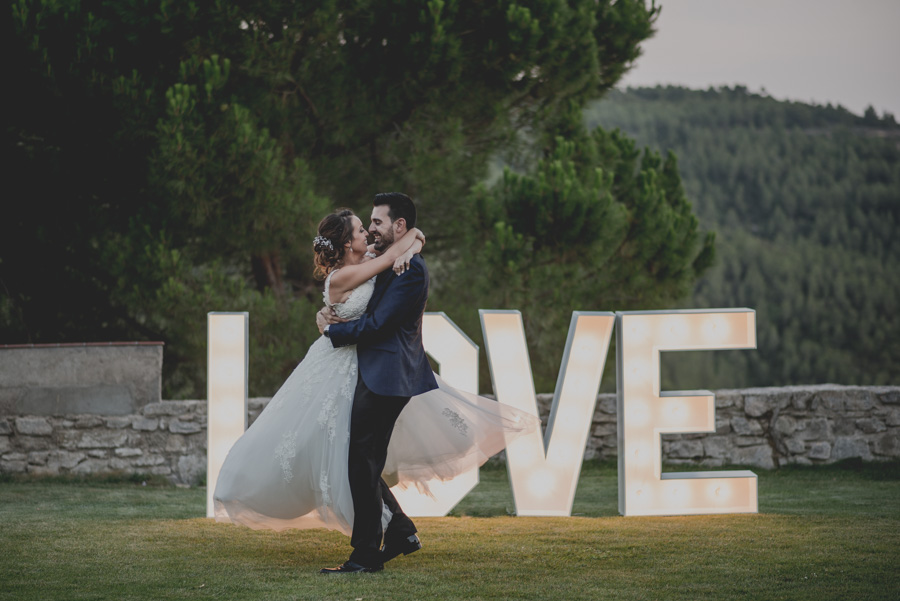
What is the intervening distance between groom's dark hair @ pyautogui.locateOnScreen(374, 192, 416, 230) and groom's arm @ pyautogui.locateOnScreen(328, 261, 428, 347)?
26cm

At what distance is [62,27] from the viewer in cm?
958

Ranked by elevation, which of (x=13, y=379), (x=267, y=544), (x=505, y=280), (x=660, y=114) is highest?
(x=660, y=114)

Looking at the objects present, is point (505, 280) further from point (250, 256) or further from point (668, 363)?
point (668, 363)

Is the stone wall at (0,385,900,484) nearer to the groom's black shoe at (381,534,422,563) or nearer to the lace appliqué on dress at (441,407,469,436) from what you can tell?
the lace appliqué on dress at (441,407,469,436)

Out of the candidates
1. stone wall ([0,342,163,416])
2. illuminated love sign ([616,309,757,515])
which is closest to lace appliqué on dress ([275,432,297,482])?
illuminated love sign ([616,309,757,515])

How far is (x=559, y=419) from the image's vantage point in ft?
20.1

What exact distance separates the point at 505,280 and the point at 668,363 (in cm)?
2148

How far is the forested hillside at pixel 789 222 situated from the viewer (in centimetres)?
3288

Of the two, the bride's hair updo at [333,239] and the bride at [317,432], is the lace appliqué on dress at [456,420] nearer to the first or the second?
the bride at [317,432]

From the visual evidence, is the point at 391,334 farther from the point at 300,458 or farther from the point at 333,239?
the point at 300,458

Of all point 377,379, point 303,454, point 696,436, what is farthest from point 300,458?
point 696,436

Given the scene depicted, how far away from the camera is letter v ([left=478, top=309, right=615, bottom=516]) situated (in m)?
6.09

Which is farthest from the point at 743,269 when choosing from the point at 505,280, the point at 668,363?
the point at 505,280

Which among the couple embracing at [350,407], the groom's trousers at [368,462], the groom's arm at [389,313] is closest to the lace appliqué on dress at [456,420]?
the couple embracing at [350,407]
